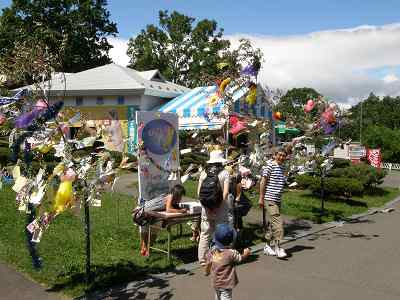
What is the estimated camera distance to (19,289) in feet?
19.5

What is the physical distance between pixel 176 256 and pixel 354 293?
2.94m

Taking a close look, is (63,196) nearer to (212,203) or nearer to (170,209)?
(212,203)

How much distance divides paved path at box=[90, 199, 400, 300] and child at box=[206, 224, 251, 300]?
116 centimetres

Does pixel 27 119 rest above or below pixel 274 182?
above

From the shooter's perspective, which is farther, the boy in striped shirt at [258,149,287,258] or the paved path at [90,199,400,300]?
the boy in striped shirt at [258,149,287,258]

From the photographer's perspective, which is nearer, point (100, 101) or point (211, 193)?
point (211, 193)

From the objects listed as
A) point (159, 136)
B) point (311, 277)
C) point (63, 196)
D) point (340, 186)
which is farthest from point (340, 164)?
point (63, 196)

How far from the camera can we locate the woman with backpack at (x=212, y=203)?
21.2 feet

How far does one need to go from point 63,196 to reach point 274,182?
3928 mm

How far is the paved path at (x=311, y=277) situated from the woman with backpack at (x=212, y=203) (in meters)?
0.57

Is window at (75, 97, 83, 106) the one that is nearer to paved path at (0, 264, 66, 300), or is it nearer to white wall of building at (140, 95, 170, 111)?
white wall of building at (140, 95, 170, 111)

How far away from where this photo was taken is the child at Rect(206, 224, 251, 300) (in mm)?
4805

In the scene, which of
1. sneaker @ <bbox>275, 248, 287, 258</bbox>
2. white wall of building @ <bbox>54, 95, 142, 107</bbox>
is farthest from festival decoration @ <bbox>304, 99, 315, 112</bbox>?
white wall of building @ <bbox>54, 95, 142, 107</bbox>

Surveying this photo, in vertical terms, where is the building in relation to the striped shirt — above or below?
above
